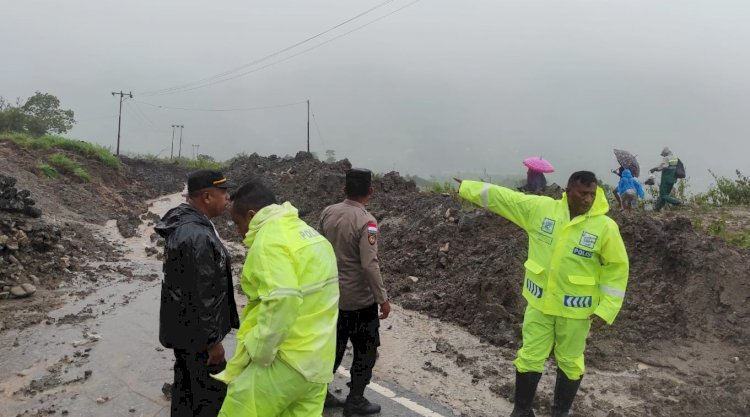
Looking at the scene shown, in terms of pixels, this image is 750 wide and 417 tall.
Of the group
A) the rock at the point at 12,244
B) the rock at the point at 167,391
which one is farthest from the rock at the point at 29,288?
the rock at the point at 167,391

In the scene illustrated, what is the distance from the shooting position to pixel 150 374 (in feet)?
15.3

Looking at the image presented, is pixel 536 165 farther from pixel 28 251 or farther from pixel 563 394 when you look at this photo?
Result: pixel 28 251

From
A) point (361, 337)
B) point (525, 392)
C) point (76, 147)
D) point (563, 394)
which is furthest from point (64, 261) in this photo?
point (76, 147)

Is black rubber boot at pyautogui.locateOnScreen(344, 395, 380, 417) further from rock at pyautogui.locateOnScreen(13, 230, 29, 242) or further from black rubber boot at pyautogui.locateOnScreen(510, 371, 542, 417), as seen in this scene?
rock at pyautogui.locateOnScreen(13, 230, 29, 242)

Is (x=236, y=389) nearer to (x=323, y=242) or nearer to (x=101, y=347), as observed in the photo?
(x=323, y=242)

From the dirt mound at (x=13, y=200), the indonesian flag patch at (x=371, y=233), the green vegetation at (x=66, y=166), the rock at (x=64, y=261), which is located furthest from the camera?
the green vegetation at (x=66, y=166)

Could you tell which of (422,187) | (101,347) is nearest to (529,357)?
(101,347)

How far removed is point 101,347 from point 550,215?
4.53 meters

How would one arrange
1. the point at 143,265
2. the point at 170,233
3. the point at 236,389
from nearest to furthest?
the point at 236,389 < the point at 170,233 < the point at 143,265

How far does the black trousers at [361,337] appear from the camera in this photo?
3.95m

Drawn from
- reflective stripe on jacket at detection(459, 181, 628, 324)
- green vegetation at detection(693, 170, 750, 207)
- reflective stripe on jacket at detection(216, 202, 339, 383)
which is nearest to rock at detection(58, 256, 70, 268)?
reflective stripe on jacket at detection(216, 202, 339, 383)

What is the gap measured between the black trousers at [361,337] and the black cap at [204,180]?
151 centimetres

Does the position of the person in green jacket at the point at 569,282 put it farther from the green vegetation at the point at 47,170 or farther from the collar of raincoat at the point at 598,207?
the green vegetation at the point at 47,170

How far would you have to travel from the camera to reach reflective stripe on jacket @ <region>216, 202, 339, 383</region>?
221 cm
